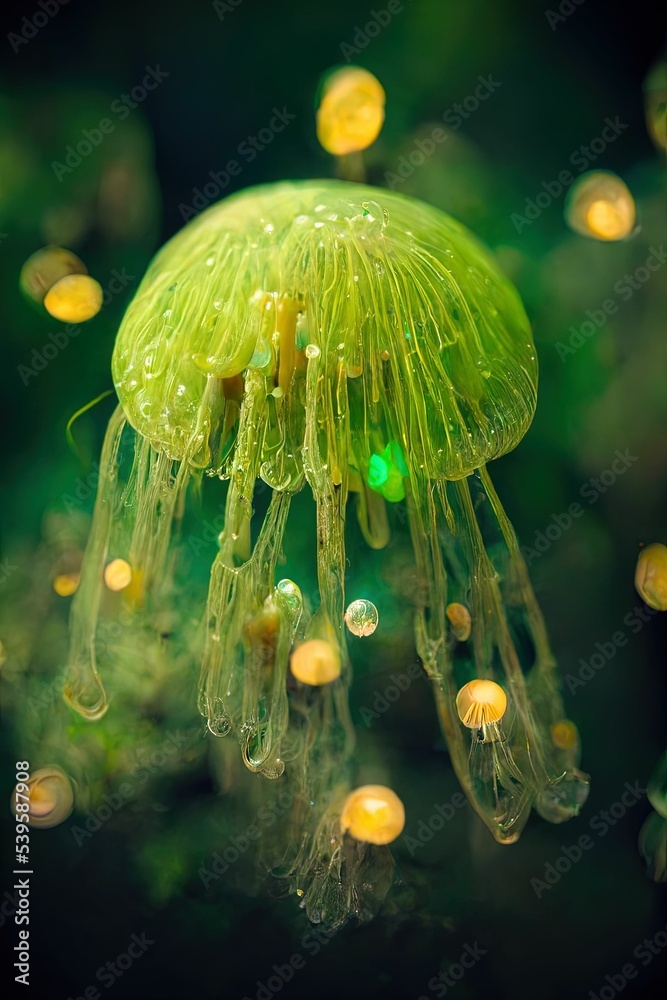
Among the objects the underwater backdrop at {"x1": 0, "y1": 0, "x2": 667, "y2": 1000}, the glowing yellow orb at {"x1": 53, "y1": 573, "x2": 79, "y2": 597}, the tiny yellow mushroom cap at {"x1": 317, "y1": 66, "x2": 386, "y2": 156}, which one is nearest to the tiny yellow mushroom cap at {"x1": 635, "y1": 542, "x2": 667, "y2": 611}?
the underwater backdrop at {"x1": 0, "y1": 0, "x2": 667, "y2": 1000}

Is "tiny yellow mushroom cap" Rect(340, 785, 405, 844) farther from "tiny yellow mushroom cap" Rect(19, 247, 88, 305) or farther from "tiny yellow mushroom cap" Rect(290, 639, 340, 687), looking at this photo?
"tiny yellow mushroom cap" Rect(19, 247, 88, 305)

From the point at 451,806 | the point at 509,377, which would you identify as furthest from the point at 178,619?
the point at 509,377

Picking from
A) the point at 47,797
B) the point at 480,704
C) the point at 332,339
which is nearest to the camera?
the point at 332,339

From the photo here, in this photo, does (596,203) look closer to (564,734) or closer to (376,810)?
(564,734)

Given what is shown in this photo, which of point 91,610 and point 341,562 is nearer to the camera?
point 341,562

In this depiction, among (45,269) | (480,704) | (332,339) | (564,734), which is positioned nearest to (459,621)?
(480,704)

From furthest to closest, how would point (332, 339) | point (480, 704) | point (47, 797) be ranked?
point (47, 797), point (480, 704), point (332, 339)

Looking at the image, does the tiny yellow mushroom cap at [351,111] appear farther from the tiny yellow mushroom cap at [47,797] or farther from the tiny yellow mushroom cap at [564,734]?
the tiny yellow mushroom cap at [47,797]
